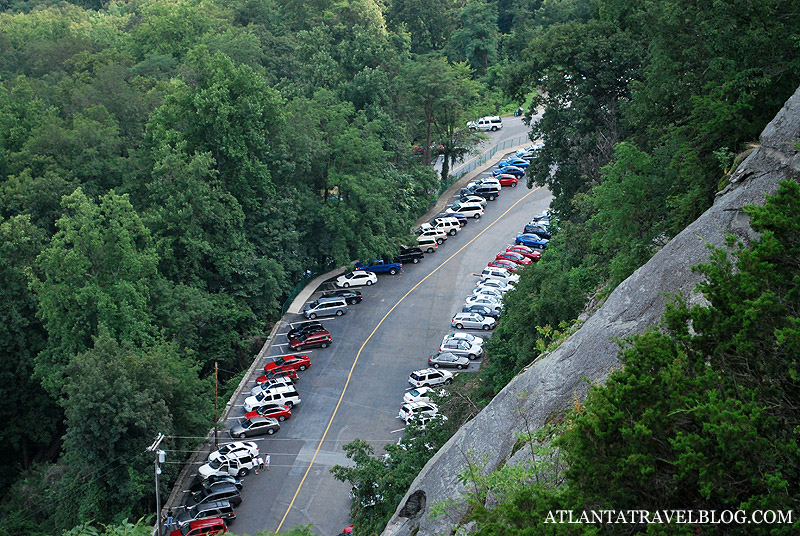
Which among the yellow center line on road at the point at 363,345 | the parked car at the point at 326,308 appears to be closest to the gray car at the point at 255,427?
the yellow center line on road at the point at 363,345

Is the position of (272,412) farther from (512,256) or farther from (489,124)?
(489,124)

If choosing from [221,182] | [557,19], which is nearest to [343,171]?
[221,182]

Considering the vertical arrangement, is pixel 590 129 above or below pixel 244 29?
below

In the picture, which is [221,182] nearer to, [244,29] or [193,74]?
[193,74]

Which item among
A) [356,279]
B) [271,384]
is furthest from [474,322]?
[271,384]

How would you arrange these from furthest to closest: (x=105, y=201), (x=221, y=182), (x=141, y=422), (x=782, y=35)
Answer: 1. (x=221, y=182)
2. (x=105, y=201)
3. (x=141, y=422)
4. (x=782, y=35)

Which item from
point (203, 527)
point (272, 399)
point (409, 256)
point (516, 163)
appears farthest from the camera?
point (516, 163)

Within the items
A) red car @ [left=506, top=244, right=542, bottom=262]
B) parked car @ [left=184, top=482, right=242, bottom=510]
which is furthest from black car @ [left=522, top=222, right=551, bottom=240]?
parked car @ [left=184, top=482, right=242, bottom=510]
